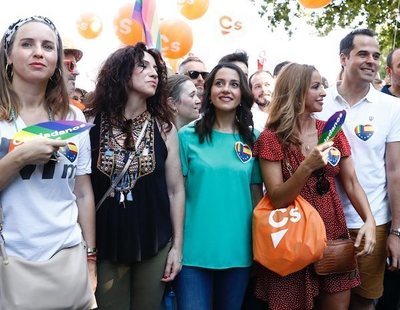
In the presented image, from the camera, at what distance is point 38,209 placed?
2.17 meters

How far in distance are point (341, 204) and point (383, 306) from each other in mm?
1334

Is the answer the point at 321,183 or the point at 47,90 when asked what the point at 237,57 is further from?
the point at 47,90

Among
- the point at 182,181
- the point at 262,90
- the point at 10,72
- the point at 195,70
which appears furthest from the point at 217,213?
the point at 195,70

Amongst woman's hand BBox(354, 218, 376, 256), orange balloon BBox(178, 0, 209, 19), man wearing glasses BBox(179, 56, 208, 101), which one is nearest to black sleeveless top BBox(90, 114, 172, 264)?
woman's hand BBox(354, 218, 376, 256)

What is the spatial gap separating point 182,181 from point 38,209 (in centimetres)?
98

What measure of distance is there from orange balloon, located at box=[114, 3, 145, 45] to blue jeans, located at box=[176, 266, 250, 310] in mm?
4970

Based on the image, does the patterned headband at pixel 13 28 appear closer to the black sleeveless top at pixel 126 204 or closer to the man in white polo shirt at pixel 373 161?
the black sleeveless top at pixel 126 204

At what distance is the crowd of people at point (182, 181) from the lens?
2.25 meters

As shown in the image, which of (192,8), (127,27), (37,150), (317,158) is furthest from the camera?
(192,8)

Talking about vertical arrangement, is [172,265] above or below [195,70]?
below

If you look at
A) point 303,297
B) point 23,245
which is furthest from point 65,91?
point 303,297

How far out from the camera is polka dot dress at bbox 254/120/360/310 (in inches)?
116

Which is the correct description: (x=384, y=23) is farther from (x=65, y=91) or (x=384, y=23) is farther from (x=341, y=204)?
(x=65, y=91)

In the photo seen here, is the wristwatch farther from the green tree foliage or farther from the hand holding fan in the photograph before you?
the green tree foliage
